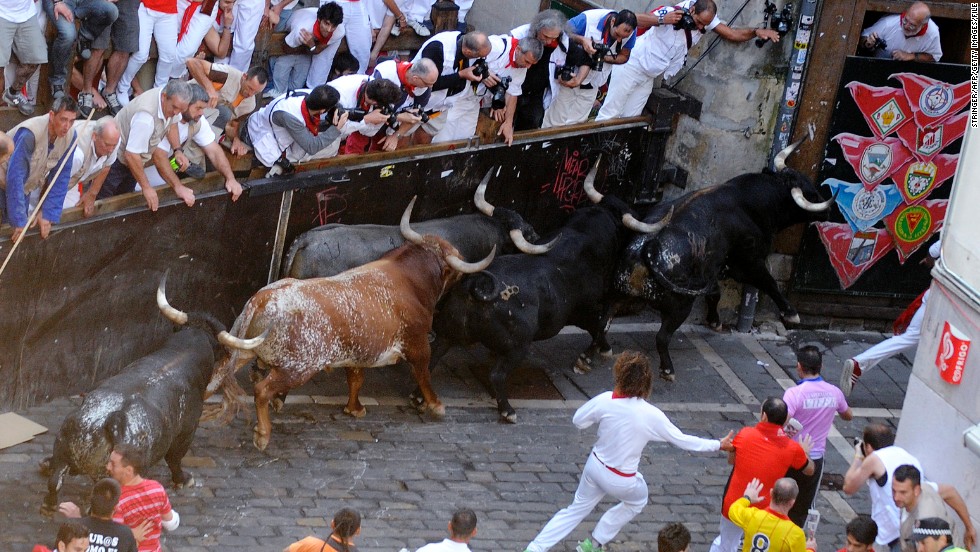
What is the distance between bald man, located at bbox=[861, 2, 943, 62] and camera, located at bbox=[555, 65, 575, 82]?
2.92 meters

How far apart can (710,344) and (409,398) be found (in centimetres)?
347

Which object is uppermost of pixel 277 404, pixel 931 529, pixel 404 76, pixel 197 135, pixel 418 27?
pixel 404 76

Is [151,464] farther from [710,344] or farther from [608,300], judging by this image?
[710,344]

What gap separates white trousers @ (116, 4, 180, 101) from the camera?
11.4 metres

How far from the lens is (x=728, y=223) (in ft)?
41.2

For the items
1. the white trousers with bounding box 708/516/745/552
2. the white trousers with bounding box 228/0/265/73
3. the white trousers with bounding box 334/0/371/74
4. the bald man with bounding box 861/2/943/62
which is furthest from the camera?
the white trousers with bounding box 334/0/371/74

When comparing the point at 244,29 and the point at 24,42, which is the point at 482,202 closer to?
the point at 244,29

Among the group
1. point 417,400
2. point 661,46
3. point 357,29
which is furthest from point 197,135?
point 661,46

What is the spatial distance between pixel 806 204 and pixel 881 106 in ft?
4.05

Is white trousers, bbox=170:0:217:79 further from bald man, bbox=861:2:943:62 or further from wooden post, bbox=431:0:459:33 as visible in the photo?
bald man, bbox=861:2:943:62

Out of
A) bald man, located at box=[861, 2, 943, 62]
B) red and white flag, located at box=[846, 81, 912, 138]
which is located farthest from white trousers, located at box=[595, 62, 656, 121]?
bald man, located at box=[861, 2, 943, 62]

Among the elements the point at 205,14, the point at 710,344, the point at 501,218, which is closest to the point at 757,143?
the point at 710,344

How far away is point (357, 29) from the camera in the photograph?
519 inches

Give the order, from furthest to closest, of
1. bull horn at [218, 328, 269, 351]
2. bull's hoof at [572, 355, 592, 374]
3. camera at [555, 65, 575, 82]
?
camera at [555, 65, 575, 82] → bull's hoof at [572, 355, 592, 374] → bull horn at [218, 328, 269, 351]
